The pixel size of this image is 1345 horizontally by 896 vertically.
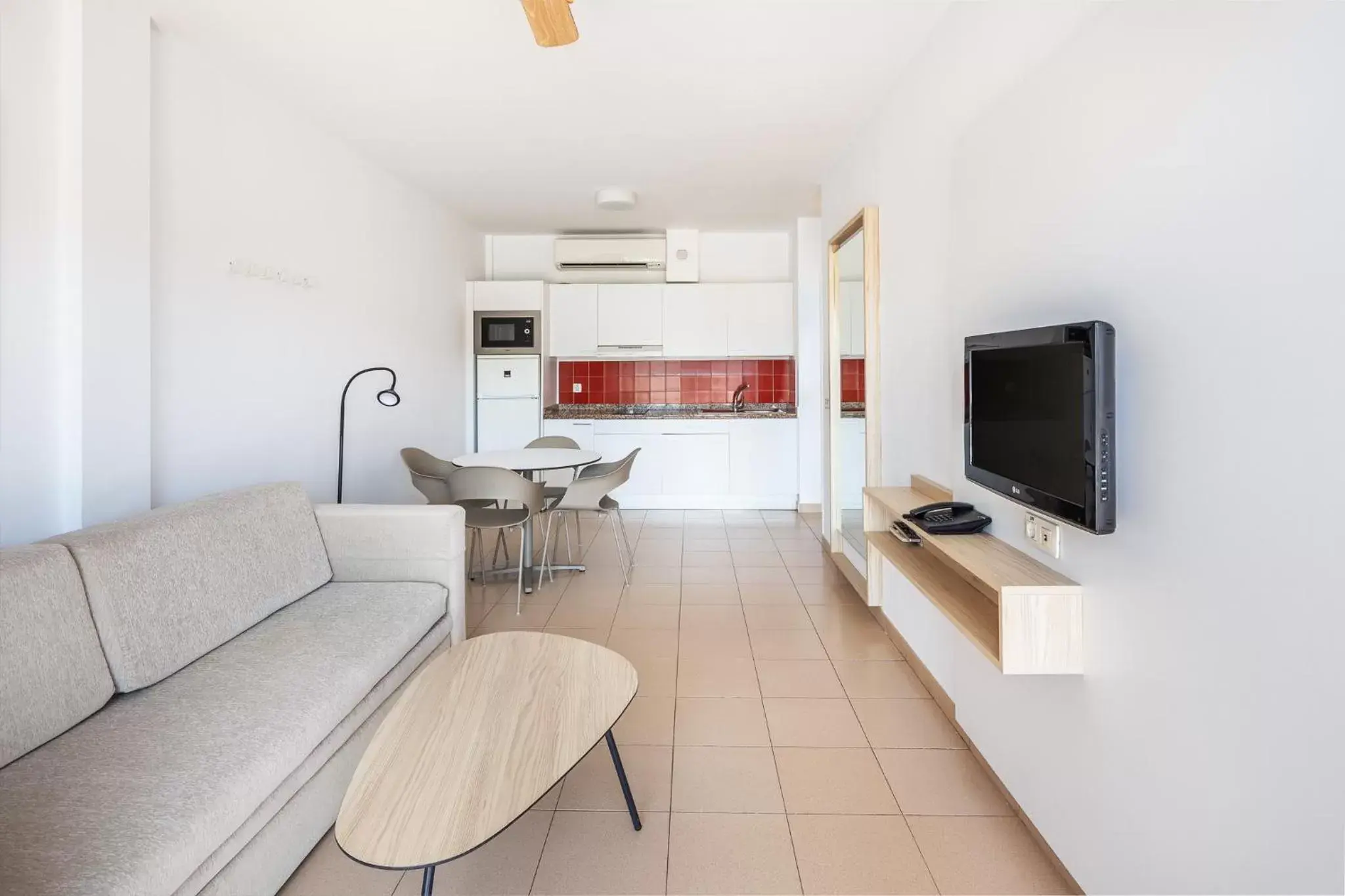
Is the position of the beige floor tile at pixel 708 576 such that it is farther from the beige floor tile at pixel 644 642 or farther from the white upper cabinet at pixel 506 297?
the white upper cabinet at pixel 506 297

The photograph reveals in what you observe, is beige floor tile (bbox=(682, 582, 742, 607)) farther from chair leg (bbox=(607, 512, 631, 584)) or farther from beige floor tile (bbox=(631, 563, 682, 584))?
chair leg (bbox=(607, 512, 631, 584))

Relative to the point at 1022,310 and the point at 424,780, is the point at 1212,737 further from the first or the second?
the point at 424,780

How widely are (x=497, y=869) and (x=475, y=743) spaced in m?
0.45

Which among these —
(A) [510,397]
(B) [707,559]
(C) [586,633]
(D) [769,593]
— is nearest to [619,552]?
(B) [707,559]

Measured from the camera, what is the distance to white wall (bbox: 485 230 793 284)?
6.09 m

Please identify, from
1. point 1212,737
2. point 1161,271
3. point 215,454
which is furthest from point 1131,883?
point 215,454

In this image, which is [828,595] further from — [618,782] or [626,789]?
[626,789]

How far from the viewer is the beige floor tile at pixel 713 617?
10.4 feet

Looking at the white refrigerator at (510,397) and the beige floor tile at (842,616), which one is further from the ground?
the white refrigerator at (510,397)

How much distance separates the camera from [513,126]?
3.46 metres

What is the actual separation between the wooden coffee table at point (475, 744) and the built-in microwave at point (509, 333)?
412 cm

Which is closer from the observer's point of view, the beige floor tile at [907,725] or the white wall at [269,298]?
the beige floor tile at [907,725]

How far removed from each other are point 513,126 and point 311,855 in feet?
11.3

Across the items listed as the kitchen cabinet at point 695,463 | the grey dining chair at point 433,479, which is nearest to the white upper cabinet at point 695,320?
the kitchen cabinet at point 695,463
